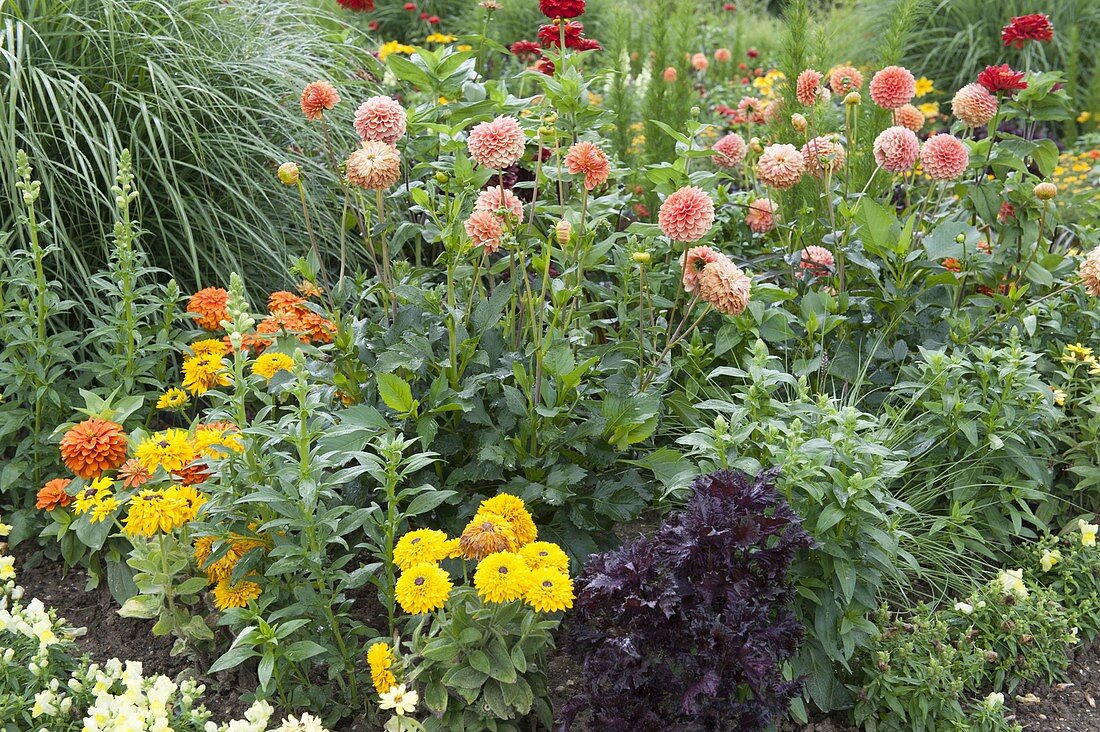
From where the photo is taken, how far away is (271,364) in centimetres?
238

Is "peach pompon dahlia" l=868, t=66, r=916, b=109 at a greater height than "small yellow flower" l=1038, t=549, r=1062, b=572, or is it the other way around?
"peach pompon dahlia" l=868, t=66, r=916, b=109

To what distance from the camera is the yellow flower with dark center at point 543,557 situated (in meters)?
1.89

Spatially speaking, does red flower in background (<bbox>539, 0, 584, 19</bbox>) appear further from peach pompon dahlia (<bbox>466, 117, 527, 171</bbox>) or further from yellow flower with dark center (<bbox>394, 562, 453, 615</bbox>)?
yellow flower with dark center (<bbox>394, 562, 453, 615</bbox>)

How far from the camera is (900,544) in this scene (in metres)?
2.45

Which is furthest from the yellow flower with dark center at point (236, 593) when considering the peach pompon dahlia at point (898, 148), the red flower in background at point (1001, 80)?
the red flower in background at point (1001, 80)

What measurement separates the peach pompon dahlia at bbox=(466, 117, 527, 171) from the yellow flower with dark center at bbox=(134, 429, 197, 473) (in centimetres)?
91

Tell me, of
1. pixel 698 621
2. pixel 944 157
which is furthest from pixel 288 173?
pixel 944 157

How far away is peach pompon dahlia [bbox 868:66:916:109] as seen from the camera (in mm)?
2947

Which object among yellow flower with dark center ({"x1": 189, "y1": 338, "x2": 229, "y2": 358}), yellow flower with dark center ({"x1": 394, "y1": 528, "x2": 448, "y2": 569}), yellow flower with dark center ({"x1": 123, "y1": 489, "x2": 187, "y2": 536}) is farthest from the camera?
yellow flower with dark center ({"x1": 189, "y1": 338, "x2": 229, "y2": 358})

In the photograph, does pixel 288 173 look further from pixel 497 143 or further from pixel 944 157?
pixel 944 157

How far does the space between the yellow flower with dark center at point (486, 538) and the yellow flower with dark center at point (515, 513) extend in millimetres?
86

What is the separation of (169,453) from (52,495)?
505mm

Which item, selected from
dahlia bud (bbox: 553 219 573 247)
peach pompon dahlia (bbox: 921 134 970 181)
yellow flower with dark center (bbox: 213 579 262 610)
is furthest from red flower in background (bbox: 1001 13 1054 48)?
yellow flower with dark center (bbox: 213 579 262 610)

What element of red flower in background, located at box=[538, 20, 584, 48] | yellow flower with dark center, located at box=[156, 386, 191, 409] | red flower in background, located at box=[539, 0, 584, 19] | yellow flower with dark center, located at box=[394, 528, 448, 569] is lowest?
yellow flower with dark center, located at box=[156, 386, 191, 409]
